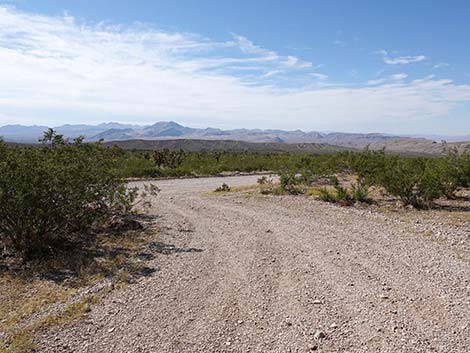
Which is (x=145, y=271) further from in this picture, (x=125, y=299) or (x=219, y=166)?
(x=219, y=166)

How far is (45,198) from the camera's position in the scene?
28.5 feet

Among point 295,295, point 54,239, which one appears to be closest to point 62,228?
point 54,239

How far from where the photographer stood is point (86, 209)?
400 inches

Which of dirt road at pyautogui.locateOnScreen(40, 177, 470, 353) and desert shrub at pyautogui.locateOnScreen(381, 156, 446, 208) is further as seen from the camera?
desert shrub at pyautogui.locateOnScreen(381, 156, 446, 208)

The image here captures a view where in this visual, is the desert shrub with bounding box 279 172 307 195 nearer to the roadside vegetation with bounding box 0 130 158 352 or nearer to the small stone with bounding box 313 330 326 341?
the roadside vegetation with bounding box 0 130 158 352

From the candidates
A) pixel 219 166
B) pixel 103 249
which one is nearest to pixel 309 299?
pixel 103 249

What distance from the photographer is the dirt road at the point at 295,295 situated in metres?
5.14

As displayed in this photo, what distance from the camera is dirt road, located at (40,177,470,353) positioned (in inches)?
202

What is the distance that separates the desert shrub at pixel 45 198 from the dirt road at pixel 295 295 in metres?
2.06

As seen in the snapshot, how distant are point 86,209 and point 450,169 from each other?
1258 centimetres

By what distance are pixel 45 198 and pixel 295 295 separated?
5.39 meters

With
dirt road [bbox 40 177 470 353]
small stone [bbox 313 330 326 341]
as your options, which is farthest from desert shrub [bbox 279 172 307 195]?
small stone [bbox 313 330 326 341]

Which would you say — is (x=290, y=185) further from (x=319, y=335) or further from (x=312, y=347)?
(x=312, y=347)

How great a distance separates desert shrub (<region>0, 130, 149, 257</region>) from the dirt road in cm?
206
